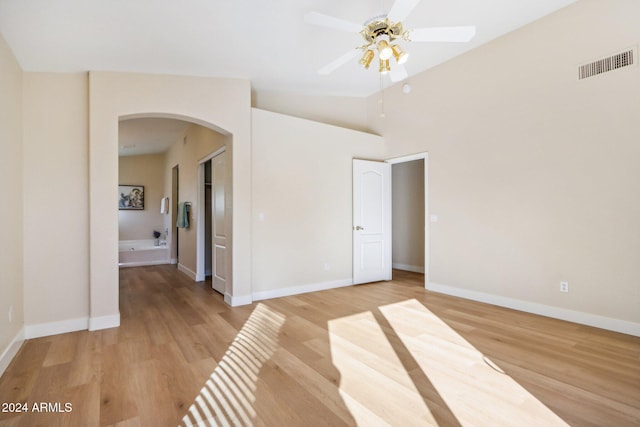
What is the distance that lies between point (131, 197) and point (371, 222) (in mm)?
7110

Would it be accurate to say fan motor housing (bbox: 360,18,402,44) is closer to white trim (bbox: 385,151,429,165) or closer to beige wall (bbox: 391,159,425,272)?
white trim (bbox: 385,151,429,165)

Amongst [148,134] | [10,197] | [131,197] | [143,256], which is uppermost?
[148,134]

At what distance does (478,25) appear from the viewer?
12.0 feet

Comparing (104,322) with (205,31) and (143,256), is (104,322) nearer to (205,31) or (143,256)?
(205,31)

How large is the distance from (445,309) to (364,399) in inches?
89.5

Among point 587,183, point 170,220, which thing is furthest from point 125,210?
point 587,183

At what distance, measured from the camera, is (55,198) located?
3.20 m

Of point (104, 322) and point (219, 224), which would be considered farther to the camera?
point (219, 224)

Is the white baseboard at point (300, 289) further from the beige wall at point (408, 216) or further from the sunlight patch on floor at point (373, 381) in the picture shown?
the beige wall at point (408, 216)

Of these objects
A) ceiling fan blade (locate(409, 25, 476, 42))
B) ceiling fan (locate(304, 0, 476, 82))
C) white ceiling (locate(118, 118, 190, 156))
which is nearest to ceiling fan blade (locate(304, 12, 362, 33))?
ceiling fan (locate(304, 0, 476, 82))

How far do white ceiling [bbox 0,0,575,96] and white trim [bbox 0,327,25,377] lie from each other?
252cm

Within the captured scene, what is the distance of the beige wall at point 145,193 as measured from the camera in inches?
348

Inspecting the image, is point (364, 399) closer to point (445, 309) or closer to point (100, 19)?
point (445, 309)

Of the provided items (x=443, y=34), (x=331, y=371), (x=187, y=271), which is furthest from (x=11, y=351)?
(x=443, y=34)
